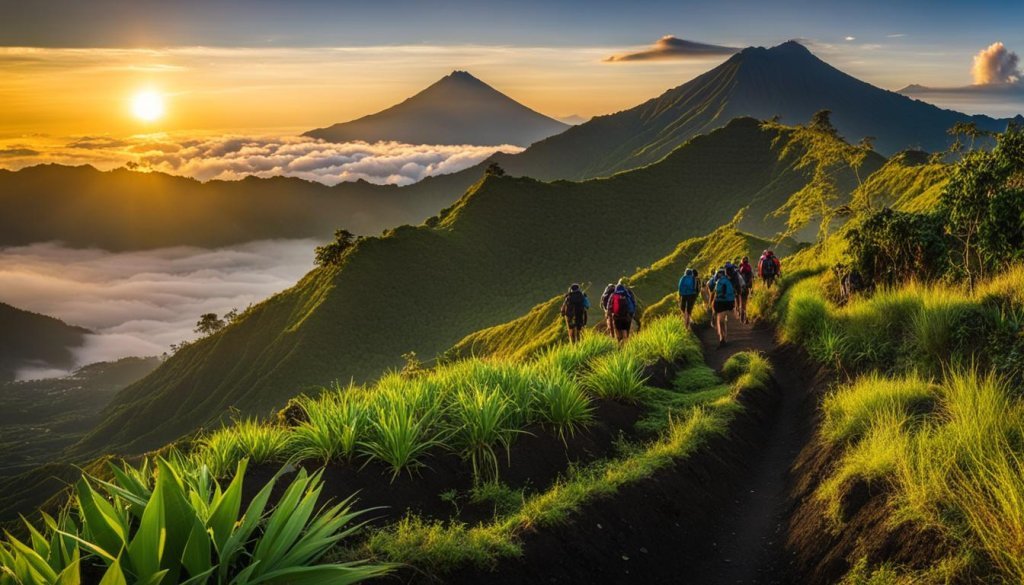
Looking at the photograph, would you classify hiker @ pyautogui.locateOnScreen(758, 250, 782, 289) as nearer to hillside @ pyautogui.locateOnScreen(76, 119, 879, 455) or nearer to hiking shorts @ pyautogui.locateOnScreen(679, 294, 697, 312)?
hiking shorts @ pyautogui.locateOnScreen(679, 294, 697, 312)

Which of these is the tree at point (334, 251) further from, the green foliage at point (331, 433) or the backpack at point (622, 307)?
the green foliage at point (331, 433)

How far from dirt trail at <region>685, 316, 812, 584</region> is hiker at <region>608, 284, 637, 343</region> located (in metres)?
3.75

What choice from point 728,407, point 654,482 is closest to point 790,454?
point 728,407

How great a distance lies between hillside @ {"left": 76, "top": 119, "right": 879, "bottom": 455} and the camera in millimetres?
96375

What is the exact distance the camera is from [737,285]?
789 inches

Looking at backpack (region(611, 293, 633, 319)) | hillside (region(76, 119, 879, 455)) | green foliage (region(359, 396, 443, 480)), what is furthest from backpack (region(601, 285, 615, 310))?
hillside (region(76, 119, 879, 455))

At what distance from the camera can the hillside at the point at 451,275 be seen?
96375mm

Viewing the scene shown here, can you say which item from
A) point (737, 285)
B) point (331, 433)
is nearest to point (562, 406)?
point (331, 433)

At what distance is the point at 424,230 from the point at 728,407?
10770 centimetres

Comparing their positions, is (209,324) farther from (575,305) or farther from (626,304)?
(626,304)

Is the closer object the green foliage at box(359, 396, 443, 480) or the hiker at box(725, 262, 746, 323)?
the green foliage at box(359, 396, 443, 480)

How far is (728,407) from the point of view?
33.0ft

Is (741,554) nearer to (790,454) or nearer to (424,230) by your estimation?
(790,454)

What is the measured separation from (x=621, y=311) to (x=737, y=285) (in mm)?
5592
